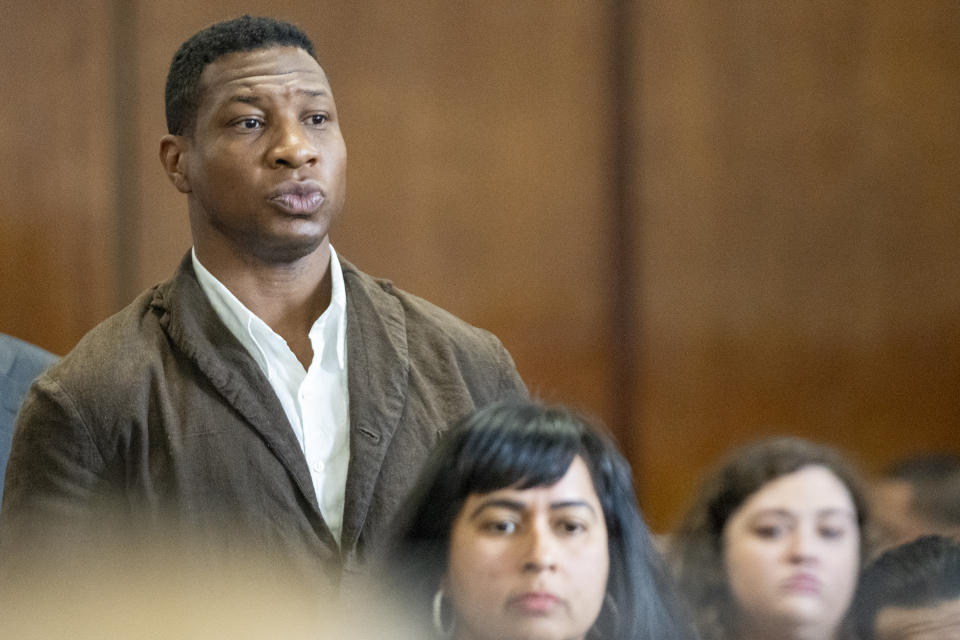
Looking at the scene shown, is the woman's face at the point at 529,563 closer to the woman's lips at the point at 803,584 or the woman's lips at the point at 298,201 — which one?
the woman's lips at the point at 803,584

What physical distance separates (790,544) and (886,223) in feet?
0.91

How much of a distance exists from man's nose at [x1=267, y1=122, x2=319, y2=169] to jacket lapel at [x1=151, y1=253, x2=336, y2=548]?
106 millimetres

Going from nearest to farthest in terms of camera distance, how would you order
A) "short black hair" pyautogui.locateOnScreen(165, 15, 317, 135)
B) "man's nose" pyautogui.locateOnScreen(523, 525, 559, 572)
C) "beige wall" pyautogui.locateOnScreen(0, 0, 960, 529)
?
1. "man's nose" pyautogui.locateOnScreen(523, 525, 559, 572)
2. "short black hair" pyautogui.locateOnScreen(165, 15, 317, 135)
3. "beige wall" pyautogui.locateOnScreen(0, 0, 960, 529)

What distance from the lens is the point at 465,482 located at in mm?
643

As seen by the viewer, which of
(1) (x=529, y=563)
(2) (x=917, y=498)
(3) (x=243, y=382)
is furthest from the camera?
(2) (x=917, y=498)

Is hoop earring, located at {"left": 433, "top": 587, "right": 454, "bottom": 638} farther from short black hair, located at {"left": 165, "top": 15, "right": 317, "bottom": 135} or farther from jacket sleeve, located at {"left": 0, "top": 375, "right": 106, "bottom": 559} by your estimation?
short black hair, located at {"left": 165, "top": 15, "right": 317, "bottom": 135}

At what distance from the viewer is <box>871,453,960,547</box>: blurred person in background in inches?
28.7

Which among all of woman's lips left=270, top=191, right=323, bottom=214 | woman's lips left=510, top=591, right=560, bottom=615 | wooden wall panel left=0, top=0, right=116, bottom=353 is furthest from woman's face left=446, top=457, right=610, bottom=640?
wooden wall panel left=0, top=0, right=116, bottom=353

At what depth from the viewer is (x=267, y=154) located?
0.69 meters

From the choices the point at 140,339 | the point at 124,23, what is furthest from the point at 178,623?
the point at 124,23

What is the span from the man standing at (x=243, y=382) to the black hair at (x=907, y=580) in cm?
28

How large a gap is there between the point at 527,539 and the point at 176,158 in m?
0.34

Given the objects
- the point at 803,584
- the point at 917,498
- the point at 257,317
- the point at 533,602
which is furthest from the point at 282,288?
the point at 917,498

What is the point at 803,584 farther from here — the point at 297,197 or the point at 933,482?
the point at 297,197
